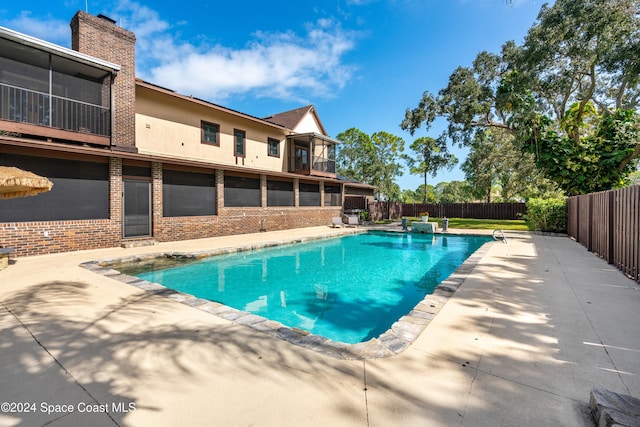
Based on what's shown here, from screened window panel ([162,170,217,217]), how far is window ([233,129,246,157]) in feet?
12.9

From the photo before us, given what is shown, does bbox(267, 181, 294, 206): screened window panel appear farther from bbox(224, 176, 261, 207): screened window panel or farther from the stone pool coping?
the stone pool coping

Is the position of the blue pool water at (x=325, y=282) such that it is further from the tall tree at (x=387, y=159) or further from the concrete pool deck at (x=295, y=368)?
the tall tree at (x=387, y=159)

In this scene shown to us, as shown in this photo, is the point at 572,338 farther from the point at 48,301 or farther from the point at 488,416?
the point at 48,301

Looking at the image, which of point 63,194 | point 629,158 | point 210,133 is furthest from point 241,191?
point 629,158

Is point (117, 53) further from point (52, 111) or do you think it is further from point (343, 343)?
point (343, 343)

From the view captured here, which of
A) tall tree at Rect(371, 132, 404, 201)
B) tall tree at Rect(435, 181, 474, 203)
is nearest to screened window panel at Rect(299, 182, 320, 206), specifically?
tall tree at Rect(371, 132, 404, 201)

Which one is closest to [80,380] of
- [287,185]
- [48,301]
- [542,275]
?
[48,301]

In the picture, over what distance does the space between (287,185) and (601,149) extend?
52.8 ft

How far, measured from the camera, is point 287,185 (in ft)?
56.9

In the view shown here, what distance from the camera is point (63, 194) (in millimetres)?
8641

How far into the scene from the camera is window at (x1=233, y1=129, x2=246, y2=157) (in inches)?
643

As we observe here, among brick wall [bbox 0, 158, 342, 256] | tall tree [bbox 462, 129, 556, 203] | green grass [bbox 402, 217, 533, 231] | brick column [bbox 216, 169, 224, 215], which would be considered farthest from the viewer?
tall tree [bbox 462, 129, 556, 203]

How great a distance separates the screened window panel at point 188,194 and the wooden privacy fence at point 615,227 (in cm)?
1315

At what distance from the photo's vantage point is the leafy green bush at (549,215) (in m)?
13.9
